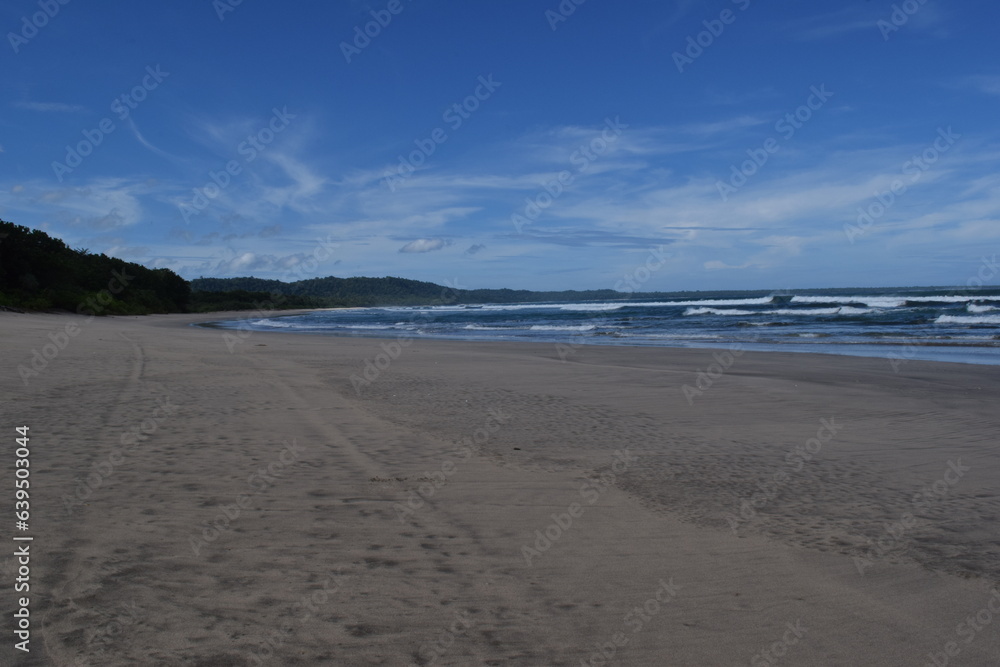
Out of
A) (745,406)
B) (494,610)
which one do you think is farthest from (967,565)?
(745,406)

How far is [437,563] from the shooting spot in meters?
4.09

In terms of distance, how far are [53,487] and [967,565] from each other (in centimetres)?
660

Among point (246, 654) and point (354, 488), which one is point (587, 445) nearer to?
point (354, 488)

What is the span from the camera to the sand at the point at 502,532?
3.26 metres
